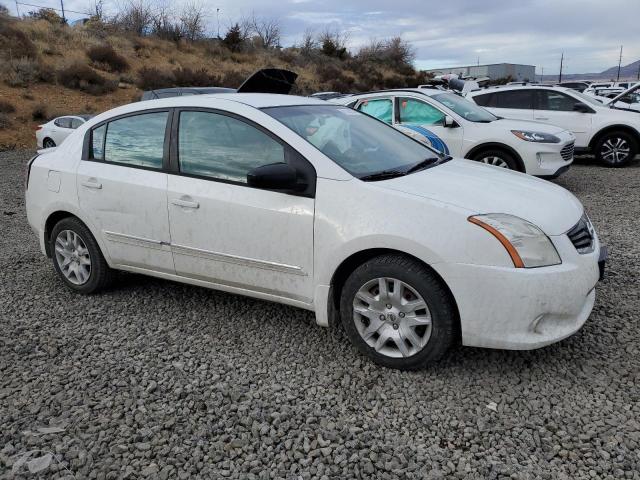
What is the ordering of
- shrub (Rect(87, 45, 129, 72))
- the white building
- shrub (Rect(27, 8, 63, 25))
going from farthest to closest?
the white building → shrub (Rect(27, 8, 63, 25)) → shrub (Rect(87, 45, 129, 72))

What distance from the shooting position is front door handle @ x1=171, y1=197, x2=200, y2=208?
3777mm

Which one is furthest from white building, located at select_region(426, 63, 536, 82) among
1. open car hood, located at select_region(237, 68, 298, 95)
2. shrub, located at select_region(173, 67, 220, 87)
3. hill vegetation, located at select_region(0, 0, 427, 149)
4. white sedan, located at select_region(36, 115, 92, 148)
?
open car hood, located at select_region(237, 68, 298, 95)

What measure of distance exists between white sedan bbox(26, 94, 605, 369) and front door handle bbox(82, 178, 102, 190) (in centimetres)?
2

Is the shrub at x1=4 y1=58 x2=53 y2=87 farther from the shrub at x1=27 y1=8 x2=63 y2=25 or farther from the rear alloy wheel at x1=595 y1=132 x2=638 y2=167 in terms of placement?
the rear alloy wheel at x1=595 y1=132 x2=638 y2=167

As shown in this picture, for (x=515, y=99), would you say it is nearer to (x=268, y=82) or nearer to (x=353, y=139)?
(x=268, y=82)

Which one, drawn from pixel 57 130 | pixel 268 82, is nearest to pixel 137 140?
pixel 268 82

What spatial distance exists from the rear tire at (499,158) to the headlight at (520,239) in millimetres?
5794

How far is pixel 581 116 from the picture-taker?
1095cm

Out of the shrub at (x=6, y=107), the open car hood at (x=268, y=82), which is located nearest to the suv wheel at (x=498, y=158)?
the open car hood at (x=268, y=82)

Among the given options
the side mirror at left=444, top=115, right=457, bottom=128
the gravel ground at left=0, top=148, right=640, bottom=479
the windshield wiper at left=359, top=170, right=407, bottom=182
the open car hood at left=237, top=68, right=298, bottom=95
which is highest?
the open car hood at left=237, top=68, right=298, bottom=95

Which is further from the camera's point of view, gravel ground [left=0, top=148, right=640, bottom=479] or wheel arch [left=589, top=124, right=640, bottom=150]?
wheel arch [left=589, top=124, right=640, bottom=150]

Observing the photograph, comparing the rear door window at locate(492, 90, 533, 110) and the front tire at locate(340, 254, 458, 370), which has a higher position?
the rear door window at locate(492, 90, 533, 110)

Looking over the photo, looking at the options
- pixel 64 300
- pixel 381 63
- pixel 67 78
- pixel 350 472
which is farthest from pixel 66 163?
pixel 381 63

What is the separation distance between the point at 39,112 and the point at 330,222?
2131 cm
